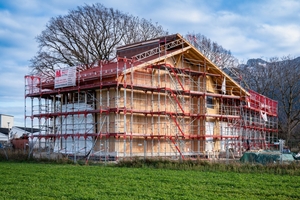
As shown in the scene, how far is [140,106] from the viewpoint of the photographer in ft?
98.1

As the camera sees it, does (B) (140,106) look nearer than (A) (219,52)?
Yes

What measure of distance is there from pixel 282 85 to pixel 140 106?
30164 mm

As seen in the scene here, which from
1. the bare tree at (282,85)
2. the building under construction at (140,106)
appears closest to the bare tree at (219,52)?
the bare tree at (282,85)

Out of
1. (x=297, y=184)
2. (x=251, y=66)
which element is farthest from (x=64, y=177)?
(x=251, y=66)

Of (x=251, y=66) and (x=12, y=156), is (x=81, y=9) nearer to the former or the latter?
(x=12, y=156)

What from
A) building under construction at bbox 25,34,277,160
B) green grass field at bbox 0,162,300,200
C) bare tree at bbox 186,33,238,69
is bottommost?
green grass field at bbox 0,162,300,200

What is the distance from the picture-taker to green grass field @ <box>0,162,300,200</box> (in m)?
13.2

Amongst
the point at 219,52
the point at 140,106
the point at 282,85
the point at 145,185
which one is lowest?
the point at 145,185

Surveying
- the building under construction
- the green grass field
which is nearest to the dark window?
the building under construction

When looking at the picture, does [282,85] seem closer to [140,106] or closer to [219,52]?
[219,52]

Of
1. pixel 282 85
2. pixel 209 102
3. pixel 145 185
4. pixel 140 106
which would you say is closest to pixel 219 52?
pixel 282 85

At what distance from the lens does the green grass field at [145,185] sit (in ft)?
43.2

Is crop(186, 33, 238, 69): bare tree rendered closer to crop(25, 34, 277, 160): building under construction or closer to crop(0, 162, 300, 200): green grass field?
crop(25, 34, 277, 160): building under construction

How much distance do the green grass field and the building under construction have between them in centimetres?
883
